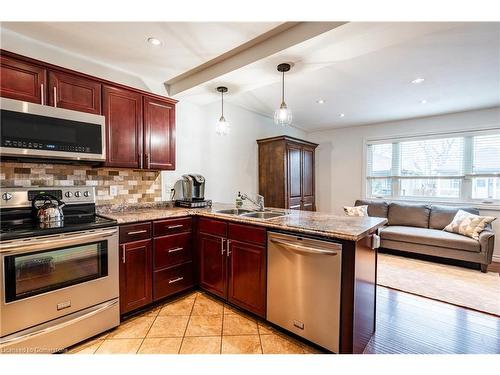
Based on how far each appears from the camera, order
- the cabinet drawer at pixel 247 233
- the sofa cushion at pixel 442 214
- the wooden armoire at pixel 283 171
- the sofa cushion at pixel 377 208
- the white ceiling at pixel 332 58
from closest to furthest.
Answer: the white ceiling at pixel 332 58 → the cabinet drawer at pixel 247 233 → the sofa cushion at pixel 442 214 → the wooden armoire at pixel 283 171 → the sofa cushion at pixel 377 208

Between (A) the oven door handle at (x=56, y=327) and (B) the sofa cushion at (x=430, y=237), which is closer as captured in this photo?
(A) the oven door handle at (x=56, y=327)

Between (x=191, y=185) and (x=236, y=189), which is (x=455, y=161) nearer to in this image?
(x=236, y=189)

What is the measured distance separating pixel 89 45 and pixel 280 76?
1.79 m

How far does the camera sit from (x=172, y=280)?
7.82ft

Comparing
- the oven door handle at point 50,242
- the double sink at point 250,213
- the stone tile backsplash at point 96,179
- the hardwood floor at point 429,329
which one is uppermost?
the stone tile backsplash at point 96,179

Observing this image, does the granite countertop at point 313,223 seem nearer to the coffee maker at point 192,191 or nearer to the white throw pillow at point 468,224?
the coffee maker at point 192,191

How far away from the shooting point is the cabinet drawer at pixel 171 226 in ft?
7.38

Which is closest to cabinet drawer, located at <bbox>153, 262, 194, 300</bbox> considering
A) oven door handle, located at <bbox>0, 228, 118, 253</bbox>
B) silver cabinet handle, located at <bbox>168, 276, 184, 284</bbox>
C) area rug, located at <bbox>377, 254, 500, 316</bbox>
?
silver cabinet handle, located at <bbox>168, 276, 184, 284</bbox>

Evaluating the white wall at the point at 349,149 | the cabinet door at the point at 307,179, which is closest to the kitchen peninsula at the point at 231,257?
the cabinet door at the point at 307,179

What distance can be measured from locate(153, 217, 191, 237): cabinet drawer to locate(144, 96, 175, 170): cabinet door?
67cm

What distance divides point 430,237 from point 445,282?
2.81 feet

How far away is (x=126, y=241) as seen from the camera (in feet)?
6.70

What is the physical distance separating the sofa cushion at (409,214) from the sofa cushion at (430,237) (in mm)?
160
